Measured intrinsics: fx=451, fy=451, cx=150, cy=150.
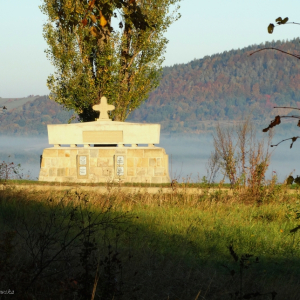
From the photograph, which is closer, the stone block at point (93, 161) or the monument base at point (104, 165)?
the monument base at point (104, 165)

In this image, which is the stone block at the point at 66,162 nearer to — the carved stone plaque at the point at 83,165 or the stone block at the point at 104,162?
the carved stone plaque at the point at 83,165

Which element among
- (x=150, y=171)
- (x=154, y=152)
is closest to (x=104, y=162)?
A: (x=150, y=171)

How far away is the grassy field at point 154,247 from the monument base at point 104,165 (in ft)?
19.2

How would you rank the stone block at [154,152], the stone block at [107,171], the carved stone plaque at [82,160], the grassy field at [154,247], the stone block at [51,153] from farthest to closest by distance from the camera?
the stone block at [51,153], the carved stone plaque at [82,160], the stone block at [107,171], the stone block at [154,152], the grassy field at [154,247]

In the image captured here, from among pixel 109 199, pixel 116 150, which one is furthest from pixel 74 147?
pixel 109 199

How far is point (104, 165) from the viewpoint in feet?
56.1

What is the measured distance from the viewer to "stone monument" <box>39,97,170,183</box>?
55.3ft

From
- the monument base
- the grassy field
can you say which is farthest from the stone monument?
the grassy field

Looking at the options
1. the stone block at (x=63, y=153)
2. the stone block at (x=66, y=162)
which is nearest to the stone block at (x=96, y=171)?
the stone block at (x=66, y=162)

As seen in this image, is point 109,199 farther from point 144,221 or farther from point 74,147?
point 74,147

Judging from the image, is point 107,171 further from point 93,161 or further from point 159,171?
point 159,171

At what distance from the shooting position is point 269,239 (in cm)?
733

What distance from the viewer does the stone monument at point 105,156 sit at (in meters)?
16.8

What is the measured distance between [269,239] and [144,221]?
2.19 meters
